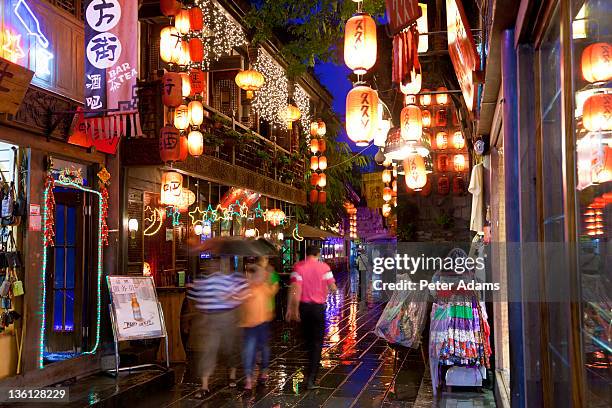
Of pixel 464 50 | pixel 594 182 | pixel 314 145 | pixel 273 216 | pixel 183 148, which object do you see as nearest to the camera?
pixel 594 182

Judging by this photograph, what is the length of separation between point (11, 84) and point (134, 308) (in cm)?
494

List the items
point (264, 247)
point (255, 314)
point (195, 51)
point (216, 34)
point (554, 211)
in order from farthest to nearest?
1. point (216, 34)
2. point (195, 51)
3. point (264, 247)
4. point (255, 314)
5. point (554, 211)

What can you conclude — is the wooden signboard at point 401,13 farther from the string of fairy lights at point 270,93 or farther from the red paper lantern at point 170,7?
the string of fairy lights at point 270,93

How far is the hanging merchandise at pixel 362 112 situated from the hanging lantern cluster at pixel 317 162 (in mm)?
16634

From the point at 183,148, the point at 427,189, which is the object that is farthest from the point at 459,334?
the point at 427,189

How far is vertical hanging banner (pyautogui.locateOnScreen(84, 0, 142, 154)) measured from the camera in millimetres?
10180

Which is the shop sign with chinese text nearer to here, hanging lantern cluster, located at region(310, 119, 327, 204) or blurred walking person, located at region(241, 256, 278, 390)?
blurred walking person, located at region(241, 256, 278, 390)

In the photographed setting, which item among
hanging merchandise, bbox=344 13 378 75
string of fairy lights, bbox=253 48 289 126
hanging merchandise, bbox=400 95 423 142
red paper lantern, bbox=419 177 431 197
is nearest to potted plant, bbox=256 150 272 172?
string of fairy lights, bbox=253 48 289 126

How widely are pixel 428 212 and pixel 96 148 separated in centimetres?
1491

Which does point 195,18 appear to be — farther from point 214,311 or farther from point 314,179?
point 314,179

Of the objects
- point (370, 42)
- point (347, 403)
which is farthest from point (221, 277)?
point (370, 42)

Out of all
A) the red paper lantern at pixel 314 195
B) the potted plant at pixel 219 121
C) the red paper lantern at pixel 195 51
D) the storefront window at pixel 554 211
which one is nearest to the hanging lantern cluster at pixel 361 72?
the red paper lantern at pixel 195 51

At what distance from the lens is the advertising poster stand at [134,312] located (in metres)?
11.3

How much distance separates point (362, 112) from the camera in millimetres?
11617
